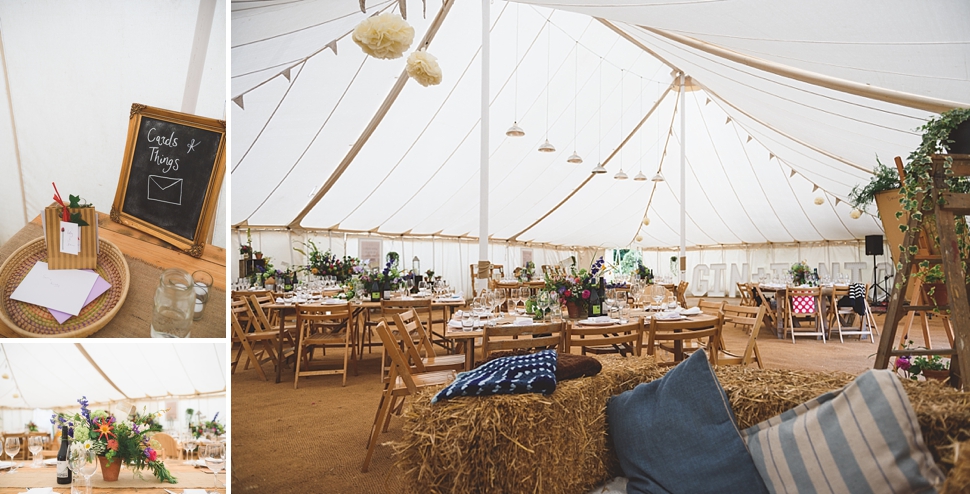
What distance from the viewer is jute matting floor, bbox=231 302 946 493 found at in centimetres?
308

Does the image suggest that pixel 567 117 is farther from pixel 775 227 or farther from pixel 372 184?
pixel 775 227

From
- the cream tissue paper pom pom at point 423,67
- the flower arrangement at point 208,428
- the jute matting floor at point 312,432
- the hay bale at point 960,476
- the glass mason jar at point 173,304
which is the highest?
the cream tissue paper pom pom at point 423,67

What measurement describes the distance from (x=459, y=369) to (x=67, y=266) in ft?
8.99

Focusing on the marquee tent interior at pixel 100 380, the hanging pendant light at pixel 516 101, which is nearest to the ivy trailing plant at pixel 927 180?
the marquee tent interior at pixel 100 380

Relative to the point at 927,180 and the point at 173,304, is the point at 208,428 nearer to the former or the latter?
the point at 173,304

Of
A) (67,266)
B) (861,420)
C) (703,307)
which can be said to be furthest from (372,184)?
(861,420)

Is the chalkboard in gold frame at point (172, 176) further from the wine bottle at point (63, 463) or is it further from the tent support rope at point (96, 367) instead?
the wine bottle at point (63, 463)

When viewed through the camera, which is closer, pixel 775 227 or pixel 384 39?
pixel 384 39

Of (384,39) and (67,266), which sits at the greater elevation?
(384,39)

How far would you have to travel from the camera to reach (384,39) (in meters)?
3.25

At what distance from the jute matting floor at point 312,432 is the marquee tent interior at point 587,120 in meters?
2.78

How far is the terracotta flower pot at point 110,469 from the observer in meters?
1.67

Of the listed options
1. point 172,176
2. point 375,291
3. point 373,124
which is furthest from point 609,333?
point 373,124

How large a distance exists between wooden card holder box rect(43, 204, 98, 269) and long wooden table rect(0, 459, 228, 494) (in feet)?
2.03
